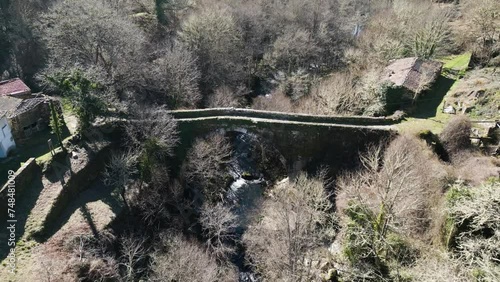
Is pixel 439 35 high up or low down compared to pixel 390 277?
up

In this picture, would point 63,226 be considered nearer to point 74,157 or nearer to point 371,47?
point 74,157

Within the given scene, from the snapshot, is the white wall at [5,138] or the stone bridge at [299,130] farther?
the stone bridge at [299,130]

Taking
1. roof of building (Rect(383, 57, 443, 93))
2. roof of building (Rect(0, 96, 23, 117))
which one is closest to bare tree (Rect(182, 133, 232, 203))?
roof of building (Rect(0, 96, 23, 117))

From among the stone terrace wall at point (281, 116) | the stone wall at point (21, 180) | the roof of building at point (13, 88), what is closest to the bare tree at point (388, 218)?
the stone terrace wall at point (281, 116)

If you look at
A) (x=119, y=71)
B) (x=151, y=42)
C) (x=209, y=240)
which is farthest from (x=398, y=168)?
(x=151, y=42)

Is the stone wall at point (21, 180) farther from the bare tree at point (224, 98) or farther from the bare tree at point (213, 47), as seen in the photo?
the bare tree at point (213, 47)

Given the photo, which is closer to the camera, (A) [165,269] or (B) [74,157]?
(A) [165,269]
